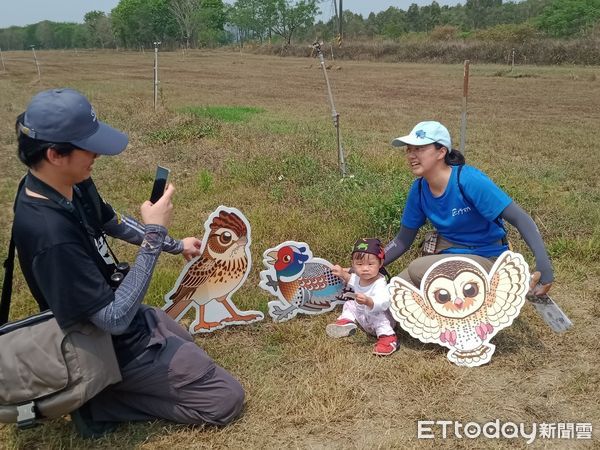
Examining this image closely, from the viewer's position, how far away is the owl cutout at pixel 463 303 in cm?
298

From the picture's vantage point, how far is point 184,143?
28.2 ft

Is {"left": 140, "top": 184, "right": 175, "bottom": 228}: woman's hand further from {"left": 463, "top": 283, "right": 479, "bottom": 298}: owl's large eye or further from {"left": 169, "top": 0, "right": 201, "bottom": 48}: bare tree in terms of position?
{"left": 169, "top": 0, "right": 201, "bottom": 48}: bare tree

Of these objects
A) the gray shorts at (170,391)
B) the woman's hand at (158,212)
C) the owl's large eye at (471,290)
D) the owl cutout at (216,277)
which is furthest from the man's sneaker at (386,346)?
the woman's hand at (158,212)

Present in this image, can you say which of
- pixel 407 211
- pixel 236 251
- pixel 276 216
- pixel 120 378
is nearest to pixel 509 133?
pixel 276 216

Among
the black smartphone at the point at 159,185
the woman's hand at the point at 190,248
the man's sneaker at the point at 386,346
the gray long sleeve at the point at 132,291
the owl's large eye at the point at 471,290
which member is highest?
the black smartphone at the point at 159,185

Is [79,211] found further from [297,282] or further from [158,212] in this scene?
[297,282]

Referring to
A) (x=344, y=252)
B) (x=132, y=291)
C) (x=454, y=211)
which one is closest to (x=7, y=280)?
(x=132, y=291)

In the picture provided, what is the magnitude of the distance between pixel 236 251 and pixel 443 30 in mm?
47966

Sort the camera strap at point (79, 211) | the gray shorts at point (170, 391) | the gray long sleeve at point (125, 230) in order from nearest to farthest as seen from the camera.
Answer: the camera strap at point (79, 211), the gray shorts at point (170, 391), the gray long sleeve at point (125, 230)

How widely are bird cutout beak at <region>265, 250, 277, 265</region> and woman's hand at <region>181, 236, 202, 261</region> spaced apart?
0.44 meters

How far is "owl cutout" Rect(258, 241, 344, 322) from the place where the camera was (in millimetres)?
3426

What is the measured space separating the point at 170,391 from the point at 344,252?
2093 mm

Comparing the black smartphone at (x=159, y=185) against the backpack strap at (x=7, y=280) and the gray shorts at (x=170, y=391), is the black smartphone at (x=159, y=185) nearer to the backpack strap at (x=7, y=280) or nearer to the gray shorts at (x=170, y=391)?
the backpack strap at (x=7, y=280)

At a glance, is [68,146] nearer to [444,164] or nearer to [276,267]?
[276,267]
